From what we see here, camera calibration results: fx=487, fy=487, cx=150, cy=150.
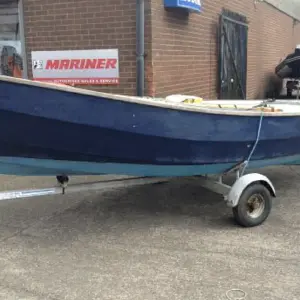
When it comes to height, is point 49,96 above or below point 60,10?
below

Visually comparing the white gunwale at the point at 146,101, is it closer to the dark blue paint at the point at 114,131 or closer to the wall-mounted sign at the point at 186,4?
the dark blue paint at the point at 114,131

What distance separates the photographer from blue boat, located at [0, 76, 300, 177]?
12.3ft

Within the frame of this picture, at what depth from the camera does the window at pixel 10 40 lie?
7.31 meters

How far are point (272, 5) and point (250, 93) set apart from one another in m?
3.33

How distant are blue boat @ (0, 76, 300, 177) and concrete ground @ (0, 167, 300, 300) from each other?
607 mm

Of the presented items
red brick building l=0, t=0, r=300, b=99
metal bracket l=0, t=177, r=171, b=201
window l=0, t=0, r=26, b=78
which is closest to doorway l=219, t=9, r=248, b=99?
red brick building l=0, t=0, r=300, b=99

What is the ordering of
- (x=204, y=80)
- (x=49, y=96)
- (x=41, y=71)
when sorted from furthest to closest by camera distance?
(x=204, y=80)
(x=41, y=71)
(x=49, y=96)

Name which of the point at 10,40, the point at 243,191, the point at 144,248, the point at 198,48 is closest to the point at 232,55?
the point at 198,48

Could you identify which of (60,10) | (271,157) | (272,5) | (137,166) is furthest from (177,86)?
(272,5)

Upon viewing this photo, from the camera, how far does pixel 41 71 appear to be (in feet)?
23.8

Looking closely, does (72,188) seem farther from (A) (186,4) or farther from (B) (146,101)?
(A) (186,4)

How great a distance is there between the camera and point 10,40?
24.6 ft

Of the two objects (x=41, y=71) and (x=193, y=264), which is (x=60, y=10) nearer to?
(x=41, y=71)

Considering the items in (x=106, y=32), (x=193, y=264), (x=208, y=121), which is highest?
(x=106, y=32)
